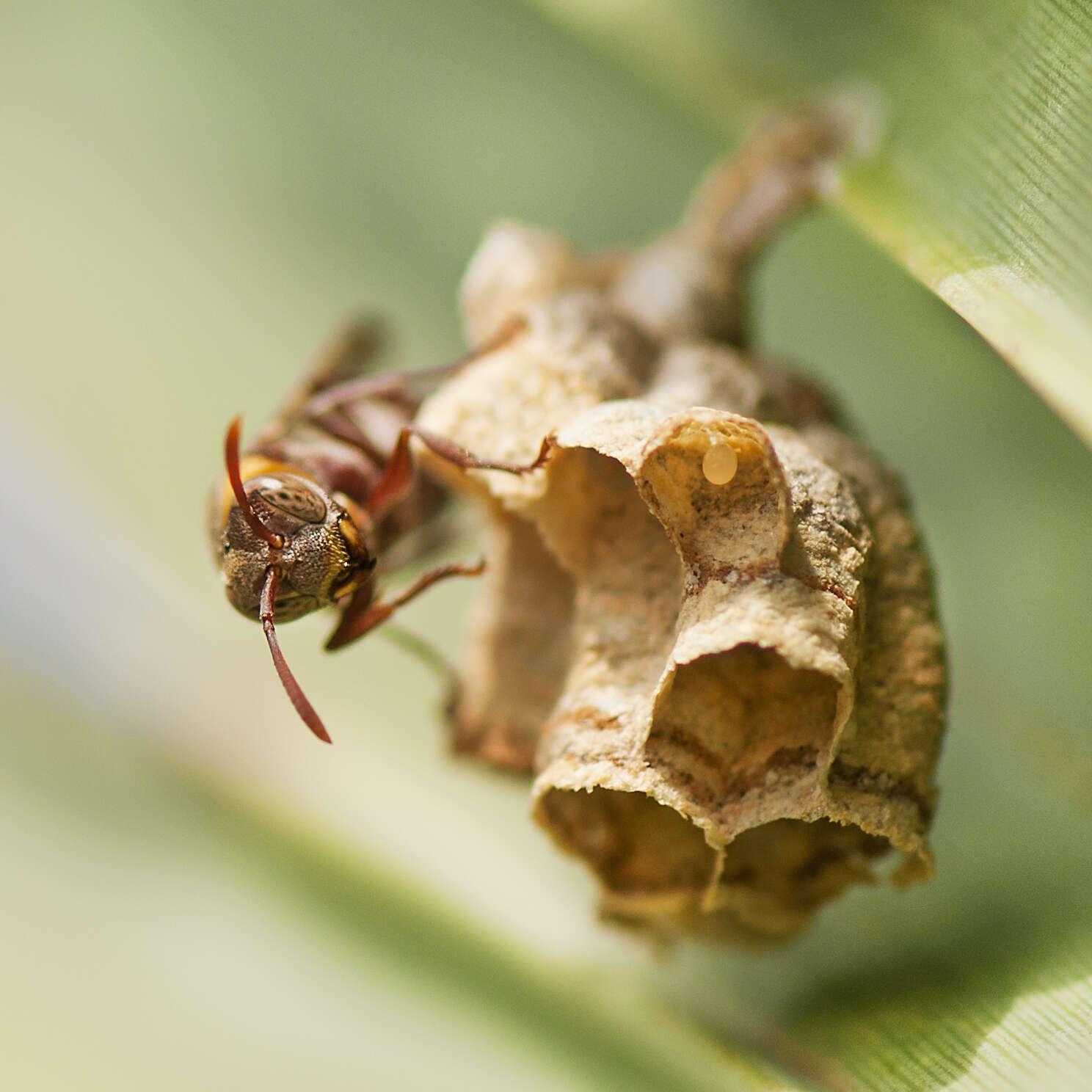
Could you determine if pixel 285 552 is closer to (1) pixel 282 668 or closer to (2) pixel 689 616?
(1) pixel 282 668

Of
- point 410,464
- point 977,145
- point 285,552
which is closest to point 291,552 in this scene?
point 285,552

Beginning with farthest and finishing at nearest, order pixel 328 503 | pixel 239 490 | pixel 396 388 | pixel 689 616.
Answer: pixel 396 388 < pixel 328 503 < pixel 239 490 < pixel 689 616

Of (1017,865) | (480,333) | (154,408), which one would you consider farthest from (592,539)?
(154,408)

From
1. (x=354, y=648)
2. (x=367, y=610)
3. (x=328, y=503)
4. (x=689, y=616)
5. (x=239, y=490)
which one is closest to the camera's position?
(x=689, y=616)

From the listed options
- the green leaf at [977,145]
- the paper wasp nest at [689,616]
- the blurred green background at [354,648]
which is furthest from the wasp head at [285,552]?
the green leaf at [977,145]

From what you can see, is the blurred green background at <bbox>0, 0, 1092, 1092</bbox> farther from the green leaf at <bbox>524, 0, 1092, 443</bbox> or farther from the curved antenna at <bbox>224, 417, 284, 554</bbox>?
the curved antenna at <bbox>224, 417, 284, 554</bbox>

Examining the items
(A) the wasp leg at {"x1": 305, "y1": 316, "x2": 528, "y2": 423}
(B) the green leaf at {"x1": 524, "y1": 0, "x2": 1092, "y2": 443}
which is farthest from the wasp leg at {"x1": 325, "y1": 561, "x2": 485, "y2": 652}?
(B) the green leaf at {"x1": 524, "y1": 0, "x2": 1092, "y2": 443}

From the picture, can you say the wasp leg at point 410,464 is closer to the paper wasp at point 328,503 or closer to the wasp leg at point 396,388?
the paper wasp at point 328,503
